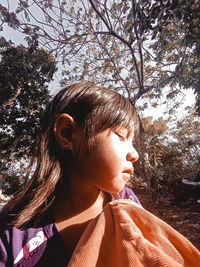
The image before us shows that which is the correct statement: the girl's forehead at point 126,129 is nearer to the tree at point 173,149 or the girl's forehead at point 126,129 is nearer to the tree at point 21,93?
the tree at point 173,149

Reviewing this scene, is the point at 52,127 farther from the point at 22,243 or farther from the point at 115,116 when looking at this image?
the point at 22,243

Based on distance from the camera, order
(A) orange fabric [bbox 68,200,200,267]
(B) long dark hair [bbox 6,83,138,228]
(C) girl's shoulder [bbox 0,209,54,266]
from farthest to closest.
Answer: (B) long dark hair [bbox 6,83,138,228]
(C) girl's shoulder [bbox 0,209,54,266]
(A) orange fabric [bbox 68,200,200,267]

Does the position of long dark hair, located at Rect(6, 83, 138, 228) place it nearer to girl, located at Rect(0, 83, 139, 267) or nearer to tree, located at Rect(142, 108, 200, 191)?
girl, located at Rect(0, 83, 139, 267)

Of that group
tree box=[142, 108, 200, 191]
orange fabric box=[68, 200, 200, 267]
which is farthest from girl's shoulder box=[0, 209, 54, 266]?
tree box=[142, 108, 200, 191]

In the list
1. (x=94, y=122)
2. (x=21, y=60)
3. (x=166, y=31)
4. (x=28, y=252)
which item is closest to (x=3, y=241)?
(x=28, y=252)

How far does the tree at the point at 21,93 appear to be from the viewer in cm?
654

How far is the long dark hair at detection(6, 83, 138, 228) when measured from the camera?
2.62ft

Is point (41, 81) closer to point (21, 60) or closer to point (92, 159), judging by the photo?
point (21, 60)

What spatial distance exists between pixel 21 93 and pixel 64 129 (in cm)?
703

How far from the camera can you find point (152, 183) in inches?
229

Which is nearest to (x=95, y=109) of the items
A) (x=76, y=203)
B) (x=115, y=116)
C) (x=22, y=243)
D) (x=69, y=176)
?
(x=115, y=116)

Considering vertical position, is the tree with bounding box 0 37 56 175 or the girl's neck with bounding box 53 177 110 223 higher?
the tree with bounding box 0 37 56 175

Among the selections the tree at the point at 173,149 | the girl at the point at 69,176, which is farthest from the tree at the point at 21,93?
the girl at the point at 69,176

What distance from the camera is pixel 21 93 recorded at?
6859mm
